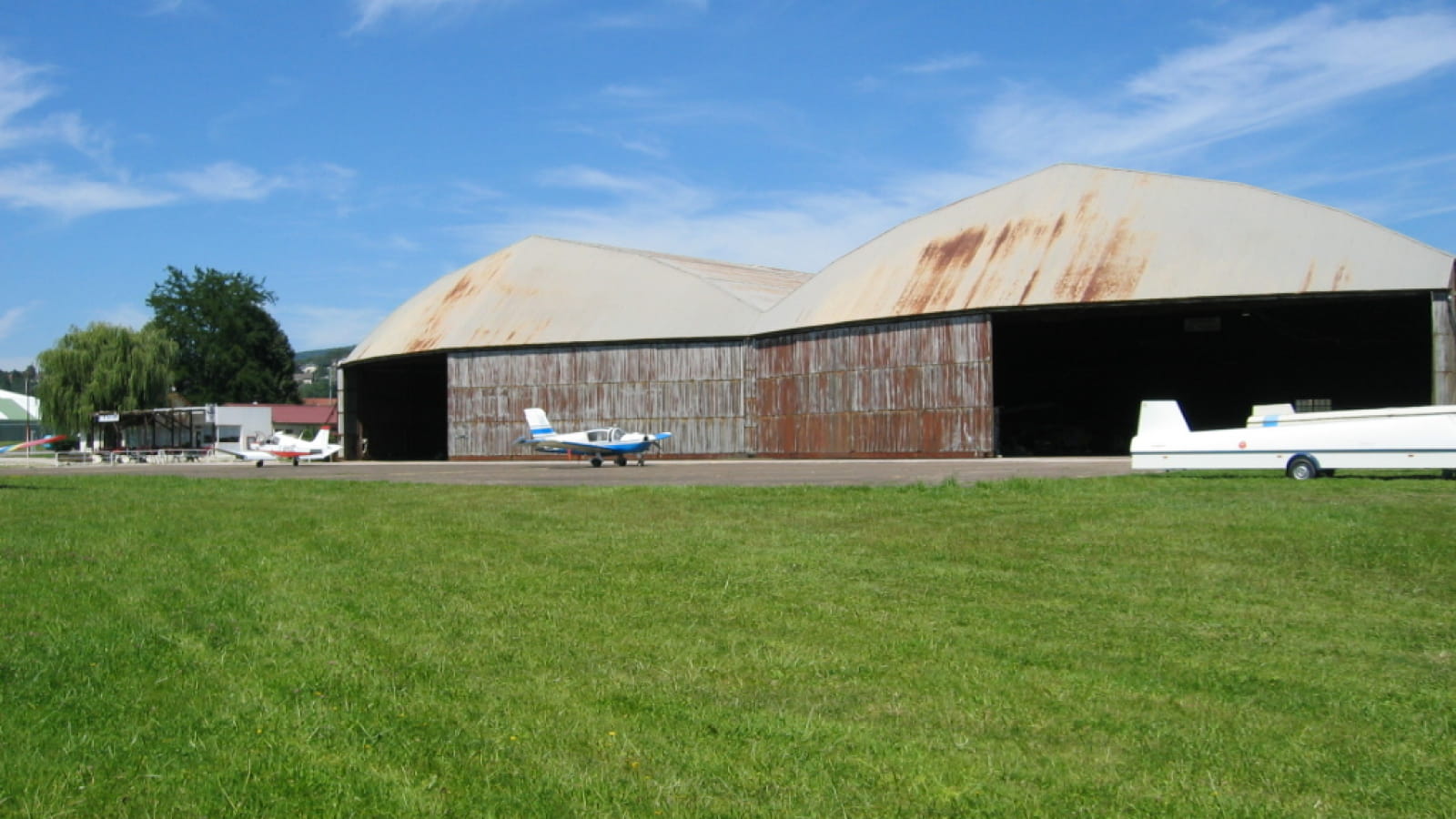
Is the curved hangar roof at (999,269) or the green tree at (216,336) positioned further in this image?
the green tree at (216,336)

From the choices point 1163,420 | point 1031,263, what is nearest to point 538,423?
point 1031,263

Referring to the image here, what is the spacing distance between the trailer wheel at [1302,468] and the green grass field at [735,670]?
8407 mm

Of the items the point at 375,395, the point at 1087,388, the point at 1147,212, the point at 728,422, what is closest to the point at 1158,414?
the point at 1147,212

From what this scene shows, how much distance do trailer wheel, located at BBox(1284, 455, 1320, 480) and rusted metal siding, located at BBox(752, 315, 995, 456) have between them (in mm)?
19777

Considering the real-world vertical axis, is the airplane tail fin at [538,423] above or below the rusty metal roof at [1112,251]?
below

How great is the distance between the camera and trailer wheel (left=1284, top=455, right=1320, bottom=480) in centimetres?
2403

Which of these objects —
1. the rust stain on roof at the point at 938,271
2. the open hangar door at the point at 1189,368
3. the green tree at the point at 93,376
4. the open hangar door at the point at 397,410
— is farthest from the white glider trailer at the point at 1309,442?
the green tree at the point at 93,376

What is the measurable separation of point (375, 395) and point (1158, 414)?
52873mm

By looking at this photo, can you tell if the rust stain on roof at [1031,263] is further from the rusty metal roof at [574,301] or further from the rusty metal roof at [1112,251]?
the rusty metal roof at [574,301]

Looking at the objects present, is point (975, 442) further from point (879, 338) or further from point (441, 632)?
point (441, 632)

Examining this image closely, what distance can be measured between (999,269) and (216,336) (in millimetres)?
110902

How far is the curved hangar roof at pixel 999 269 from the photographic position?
131ft

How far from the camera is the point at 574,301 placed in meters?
59.0

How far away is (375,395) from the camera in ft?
228
